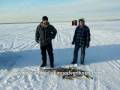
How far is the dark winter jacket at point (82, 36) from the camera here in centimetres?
1086

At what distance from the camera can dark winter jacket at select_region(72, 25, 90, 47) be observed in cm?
1086

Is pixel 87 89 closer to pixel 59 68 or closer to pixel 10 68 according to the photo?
pixel 59 68

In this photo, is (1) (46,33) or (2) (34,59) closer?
(1) (46,33)

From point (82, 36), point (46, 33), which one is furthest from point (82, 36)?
point (46, 33)

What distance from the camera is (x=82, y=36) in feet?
35.8

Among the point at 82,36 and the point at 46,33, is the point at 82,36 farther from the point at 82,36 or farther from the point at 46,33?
the point at 46,33

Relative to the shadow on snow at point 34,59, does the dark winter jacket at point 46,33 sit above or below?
above

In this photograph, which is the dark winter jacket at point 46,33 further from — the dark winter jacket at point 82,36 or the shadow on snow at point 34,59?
the shadow on snow at point 34,59

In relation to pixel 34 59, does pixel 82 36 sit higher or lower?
higher

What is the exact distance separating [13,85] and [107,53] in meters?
6.86

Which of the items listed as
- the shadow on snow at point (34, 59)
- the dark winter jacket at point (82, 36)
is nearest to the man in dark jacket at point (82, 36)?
the dark winter jacket at point (82, 36)

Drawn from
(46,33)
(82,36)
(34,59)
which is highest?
(46,33)

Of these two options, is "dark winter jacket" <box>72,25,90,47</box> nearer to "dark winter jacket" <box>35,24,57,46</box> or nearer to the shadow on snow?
the shadow on snow

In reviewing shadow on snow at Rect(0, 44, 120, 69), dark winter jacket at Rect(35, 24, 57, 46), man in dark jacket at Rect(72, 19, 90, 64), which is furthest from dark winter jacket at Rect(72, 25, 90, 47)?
dark winter jacket at Rect(35, 24, 57, 46)
